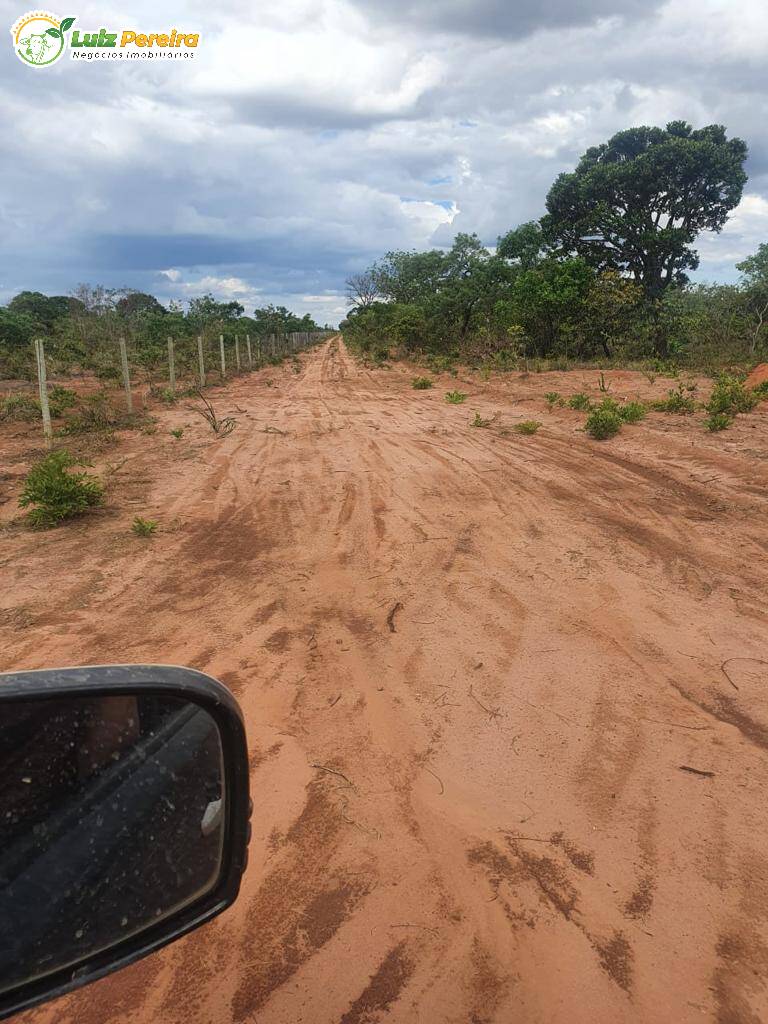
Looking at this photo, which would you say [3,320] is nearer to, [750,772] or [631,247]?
[631,247]

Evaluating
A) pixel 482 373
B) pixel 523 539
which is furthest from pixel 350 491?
pixel 482 373

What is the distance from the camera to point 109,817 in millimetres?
1021

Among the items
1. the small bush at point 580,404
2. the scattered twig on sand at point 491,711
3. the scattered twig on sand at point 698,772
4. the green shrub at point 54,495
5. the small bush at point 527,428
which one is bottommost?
the scattered twig on sand at point 698,772

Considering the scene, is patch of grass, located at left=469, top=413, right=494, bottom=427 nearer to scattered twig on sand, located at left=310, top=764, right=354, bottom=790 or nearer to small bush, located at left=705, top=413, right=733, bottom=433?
small bush, located at left=705, top=413, right=733, bottom=433

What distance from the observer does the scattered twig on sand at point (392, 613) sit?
3662 mm

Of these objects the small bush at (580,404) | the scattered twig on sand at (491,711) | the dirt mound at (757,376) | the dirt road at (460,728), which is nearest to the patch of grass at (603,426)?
the small bush at (580,404)

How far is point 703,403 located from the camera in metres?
10.9

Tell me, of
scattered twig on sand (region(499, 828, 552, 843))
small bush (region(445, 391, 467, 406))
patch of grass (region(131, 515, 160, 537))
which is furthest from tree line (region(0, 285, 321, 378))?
scattered twig on sand (region(499, 828, 552, 843))

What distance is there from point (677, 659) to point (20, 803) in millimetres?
3275

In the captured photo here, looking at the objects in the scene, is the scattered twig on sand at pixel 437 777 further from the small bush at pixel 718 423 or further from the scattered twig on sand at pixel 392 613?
the small bush at pixel 718 423

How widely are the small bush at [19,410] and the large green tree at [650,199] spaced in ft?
70.3

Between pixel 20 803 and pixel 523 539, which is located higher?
pixel 20 803

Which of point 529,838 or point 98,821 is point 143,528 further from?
point 98,821

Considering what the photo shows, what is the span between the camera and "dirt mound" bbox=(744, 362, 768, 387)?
12827 mm
